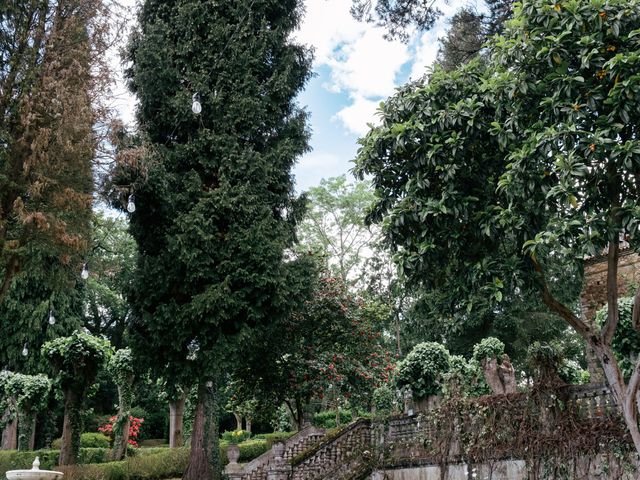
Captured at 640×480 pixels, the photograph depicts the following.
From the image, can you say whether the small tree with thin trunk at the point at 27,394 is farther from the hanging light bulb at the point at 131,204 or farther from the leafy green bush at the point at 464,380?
the leafy green bush at the point at 464,380

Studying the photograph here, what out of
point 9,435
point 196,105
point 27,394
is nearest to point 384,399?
point 27,394

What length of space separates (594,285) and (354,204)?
16.9 m

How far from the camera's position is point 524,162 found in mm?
8352

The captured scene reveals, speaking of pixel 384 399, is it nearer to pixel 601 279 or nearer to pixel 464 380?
pixel 601 279

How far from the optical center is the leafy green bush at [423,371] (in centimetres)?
1422

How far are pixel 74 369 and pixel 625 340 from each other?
14.4 metres

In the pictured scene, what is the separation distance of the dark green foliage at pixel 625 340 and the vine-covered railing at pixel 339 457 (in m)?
5.69

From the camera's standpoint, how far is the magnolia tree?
783 cm

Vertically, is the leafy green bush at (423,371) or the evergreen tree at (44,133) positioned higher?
the evergreen tree at (44,133)

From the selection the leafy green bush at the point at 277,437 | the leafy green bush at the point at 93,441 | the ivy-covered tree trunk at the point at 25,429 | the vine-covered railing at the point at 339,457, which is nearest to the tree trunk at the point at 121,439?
the ivy-covered tree trunk at the point at 25,429

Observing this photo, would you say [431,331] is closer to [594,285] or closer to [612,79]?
[594,285]

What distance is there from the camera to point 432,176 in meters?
10.0

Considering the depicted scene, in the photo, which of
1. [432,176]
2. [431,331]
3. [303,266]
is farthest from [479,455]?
[431,331]

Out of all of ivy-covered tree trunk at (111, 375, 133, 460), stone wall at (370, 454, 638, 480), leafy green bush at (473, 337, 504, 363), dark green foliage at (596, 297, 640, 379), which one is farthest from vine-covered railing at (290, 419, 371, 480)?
ivy-covered tree trunk at (111, 375, 133, 460)
